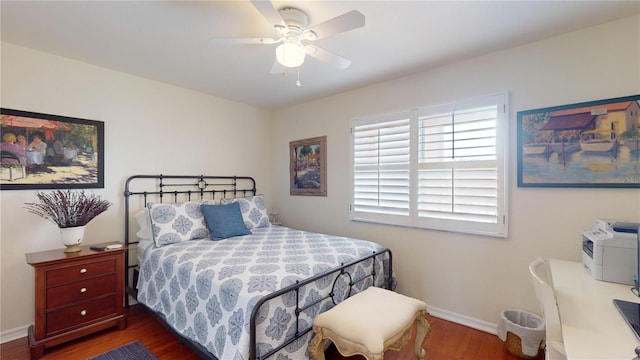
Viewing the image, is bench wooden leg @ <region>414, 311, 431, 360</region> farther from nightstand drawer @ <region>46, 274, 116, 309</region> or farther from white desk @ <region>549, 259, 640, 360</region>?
nightstand drawer @ <region>46, 274, 116, 309</region>

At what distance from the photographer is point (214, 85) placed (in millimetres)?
3301

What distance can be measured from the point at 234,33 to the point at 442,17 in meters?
1.53

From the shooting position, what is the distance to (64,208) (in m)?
2.30

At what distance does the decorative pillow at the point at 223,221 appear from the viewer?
9.48 feet

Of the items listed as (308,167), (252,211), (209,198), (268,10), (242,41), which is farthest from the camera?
(308,167)

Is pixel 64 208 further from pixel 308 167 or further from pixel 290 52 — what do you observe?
pixel 308 167

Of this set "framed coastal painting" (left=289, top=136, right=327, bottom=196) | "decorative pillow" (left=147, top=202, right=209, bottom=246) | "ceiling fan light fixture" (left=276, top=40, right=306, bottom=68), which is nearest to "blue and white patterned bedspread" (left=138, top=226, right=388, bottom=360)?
"decorative pillow" (left=147, top=202, right=209, bottom=246)

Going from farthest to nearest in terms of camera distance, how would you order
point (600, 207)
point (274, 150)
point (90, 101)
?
point (274, 150) → point (90, 101) → point (600, 207)

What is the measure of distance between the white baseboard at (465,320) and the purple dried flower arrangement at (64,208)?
3.29 m

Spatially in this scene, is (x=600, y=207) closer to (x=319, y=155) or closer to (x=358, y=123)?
(x=358, y=123)

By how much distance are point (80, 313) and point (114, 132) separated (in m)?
1.70

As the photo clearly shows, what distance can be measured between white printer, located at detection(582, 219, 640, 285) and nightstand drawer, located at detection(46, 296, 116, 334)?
3638mm

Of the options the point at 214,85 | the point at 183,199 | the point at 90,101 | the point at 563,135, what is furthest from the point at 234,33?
the point at 563,135

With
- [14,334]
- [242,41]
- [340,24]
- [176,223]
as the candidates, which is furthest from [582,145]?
[14,334]
